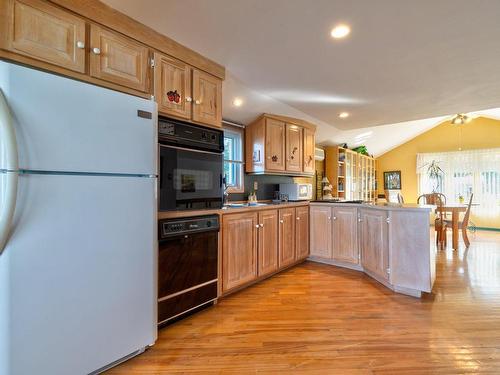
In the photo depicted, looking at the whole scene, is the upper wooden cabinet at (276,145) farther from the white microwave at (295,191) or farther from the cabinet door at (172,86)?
the cabinet door at (172,86)

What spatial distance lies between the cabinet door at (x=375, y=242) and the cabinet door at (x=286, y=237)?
2.96 feet

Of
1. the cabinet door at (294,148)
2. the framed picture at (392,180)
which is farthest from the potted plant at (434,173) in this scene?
the cabinet door at (294,148)

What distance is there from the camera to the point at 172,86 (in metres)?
2.03

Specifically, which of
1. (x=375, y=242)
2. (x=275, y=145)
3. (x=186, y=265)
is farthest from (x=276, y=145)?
(x=186, y=265)

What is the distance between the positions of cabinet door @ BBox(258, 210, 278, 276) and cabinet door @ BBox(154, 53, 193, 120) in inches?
57.3

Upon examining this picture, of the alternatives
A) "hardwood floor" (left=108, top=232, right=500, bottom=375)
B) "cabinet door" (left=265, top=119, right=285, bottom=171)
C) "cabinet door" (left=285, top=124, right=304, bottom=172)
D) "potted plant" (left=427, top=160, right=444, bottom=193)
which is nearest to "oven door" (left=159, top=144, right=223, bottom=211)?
"hardwood floor" (left=108, top=232, right=500, bottom=375)

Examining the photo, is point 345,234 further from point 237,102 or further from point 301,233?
point 237,102

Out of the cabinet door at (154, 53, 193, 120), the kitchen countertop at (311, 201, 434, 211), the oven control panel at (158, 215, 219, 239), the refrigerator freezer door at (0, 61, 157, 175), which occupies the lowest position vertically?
the oven control panel at (158, 215, 219, 239)

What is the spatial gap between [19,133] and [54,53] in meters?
0.53

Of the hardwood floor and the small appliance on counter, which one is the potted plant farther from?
the small appliance on counter

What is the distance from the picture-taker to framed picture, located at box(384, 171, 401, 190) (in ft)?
27.7

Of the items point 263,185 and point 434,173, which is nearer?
point 263,185

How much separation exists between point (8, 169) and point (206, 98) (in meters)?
1.54

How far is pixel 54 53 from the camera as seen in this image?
1411 millimetres
